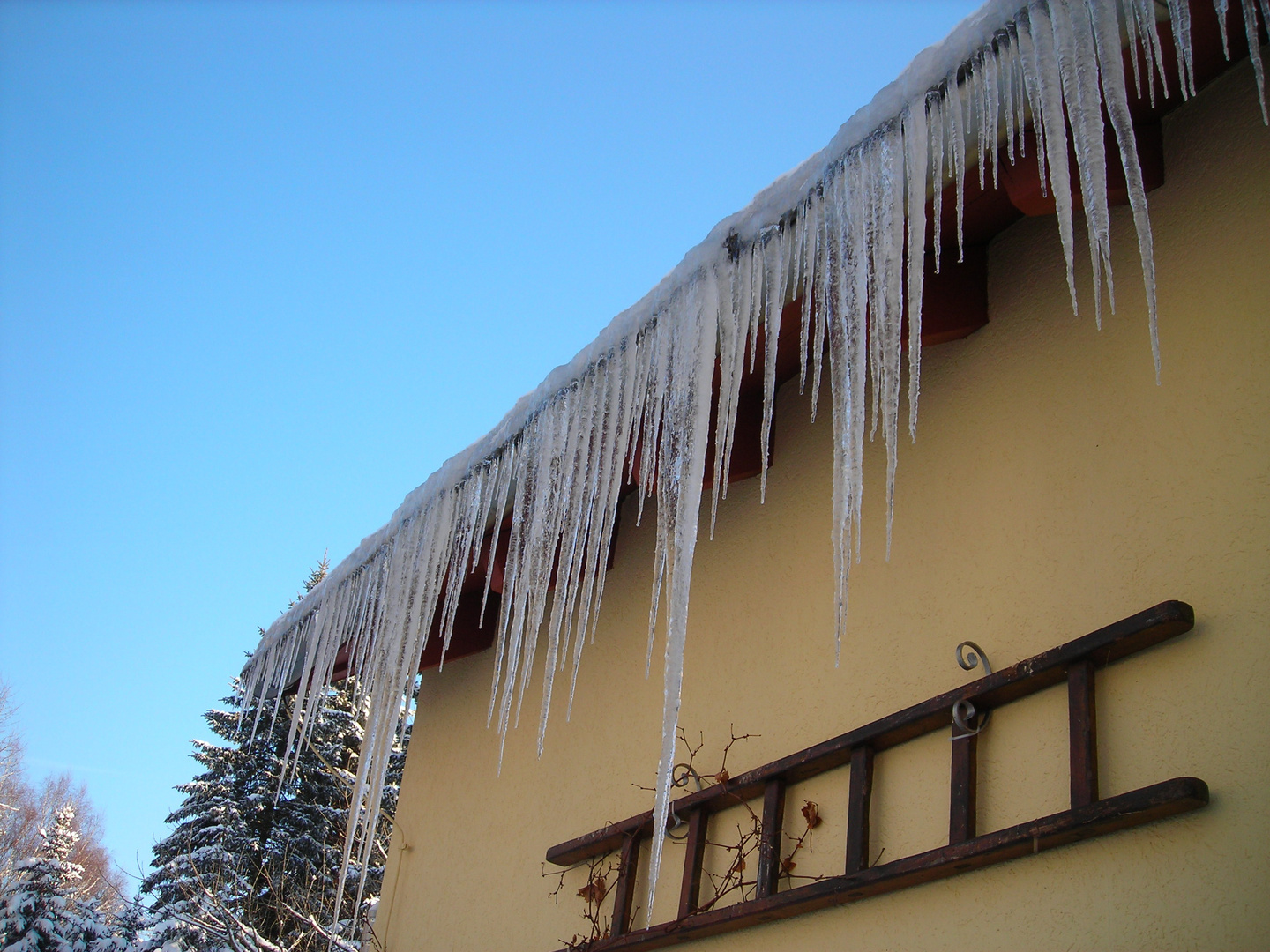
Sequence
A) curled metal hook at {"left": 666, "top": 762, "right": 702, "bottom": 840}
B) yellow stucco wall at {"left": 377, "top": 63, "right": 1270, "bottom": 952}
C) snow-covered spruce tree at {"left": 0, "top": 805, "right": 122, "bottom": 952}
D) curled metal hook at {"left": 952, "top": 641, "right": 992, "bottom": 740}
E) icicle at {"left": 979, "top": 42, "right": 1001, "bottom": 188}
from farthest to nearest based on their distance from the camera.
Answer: snow-covered spruce tree at {"left": 0, "top": 805, "right": 122, "bottom": 952} < curled metal hook at {"left": 666, "top": 762, "right": 702, "bottom": 840} < curled metal hook at {"left": 952, "top": 641, "right": 992, "bottom": 740} < icicle at {"left": 979, "top": 42, "right": 1001, "bottom": 188} < yellow stucco wall at {"left": 377, "top": 63, "right": 1270, "bottom": 952}

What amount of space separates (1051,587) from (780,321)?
2.63 ft

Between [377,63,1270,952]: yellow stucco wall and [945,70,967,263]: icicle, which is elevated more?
[945,70,967,263]: icicle

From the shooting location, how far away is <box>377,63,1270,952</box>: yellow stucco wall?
62.1 inches

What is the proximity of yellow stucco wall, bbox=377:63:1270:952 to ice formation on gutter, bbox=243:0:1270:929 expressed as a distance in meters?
0.15

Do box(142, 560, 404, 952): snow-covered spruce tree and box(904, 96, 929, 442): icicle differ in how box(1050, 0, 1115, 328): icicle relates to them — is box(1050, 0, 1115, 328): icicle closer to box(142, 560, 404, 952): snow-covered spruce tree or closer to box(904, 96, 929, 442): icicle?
box(904, 96, 929, 442): icicle

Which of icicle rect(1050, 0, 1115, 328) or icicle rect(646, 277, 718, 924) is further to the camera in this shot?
icicle rect(646, 277, 718, 924)

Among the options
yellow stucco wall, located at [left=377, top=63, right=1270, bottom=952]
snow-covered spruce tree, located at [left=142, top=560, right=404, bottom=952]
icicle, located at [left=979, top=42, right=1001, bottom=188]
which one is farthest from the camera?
snow-covered spruce tree, located at [left=142, top=560, right=404, bottom=952]

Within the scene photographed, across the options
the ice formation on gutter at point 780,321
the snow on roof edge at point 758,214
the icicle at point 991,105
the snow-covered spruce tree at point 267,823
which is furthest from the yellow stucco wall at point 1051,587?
the snow-covered spruce tree at point 267,823

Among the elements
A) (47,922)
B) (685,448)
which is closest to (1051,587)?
(685,448)

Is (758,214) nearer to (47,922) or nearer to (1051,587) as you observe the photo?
(1051,587)

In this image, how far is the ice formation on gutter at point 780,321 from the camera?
1.63 metres

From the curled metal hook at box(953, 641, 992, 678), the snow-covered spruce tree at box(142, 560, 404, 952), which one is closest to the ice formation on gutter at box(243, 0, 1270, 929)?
the curled metal hook at box(953, 641, 992, 678)

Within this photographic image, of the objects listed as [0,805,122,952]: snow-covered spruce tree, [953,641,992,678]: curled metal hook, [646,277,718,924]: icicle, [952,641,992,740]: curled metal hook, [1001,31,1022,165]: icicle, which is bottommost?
[0,805,122,952]: snow-covered spruce tree

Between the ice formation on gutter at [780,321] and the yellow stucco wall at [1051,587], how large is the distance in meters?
0.15
